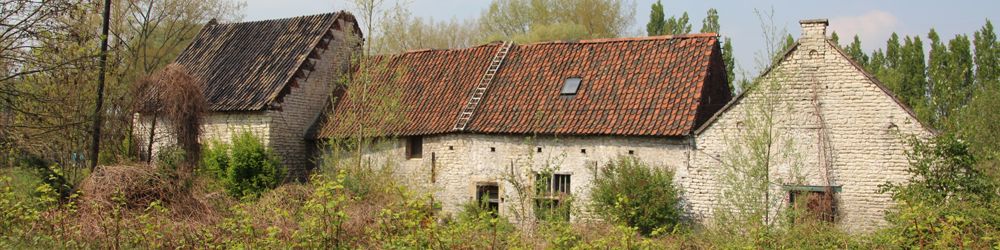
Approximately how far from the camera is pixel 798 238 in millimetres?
15055

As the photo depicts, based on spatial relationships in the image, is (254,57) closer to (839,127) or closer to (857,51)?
(839,127)

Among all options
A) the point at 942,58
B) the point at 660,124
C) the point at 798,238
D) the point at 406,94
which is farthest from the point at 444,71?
the point at 942,58

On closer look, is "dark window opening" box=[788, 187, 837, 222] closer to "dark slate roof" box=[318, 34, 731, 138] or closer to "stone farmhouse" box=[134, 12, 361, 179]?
"dark slate roof" box=[318, 34, 731, 138]

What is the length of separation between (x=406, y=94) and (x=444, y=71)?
3.76ft

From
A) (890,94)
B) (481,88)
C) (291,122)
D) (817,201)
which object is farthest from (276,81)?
(890,94)

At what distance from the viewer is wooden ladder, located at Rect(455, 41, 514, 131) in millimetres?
21913

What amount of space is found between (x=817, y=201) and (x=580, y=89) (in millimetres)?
5853

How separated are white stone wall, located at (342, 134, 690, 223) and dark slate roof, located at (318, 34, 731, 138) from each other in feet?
0.98

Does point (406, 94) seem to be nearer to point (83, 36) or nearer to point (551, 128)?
point (551, 128)

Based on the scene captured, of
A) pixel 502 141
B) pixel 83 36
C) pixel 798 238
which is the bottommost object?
pixel 798 238

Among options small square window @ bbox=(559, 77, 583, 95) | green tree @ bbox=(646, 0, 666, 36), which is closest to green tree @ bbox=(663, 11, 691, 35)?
green tree @ bbox=(646, 0, 666, 36)

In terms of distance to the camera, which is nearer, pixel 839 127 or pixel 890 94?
pixel 890 94

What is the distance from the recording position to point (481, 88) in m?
23.0

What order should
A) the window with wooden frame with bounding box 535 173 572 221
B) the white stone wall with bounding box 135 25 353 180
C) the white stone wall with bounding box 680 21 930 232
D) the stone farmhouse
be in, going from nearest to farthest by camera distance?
1. the white stone wall with bounding box 680 21 930 232
2. the window with wooden frame with bounding box 535 173 572 221
3. the white stone wall with bounding box 135 25 353 180
4. the stone farmhouse
